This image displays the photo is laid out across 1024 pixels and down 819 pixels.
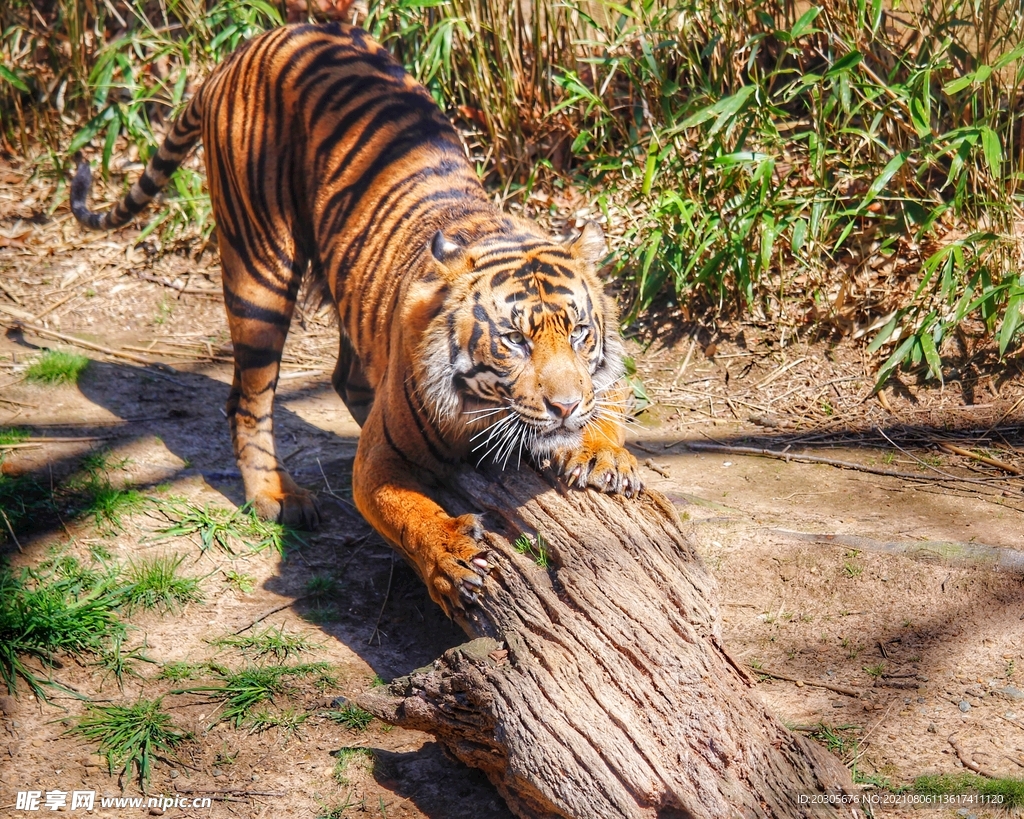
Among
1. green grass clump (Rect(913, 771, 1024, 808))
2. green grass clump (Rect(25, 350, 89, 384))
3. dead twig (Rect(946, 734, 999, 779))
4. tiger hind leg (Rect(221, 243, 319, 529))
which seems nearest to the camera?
green grass clump (Rect(913, 771, 1024, 808))

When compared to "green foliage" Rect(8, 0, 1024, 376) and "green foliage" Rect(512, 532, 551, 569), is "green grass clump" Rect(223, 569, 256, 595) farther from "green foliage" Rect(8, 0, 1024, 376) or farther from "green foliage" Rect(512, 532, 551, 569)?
"green foliage" Rect(8, 0, 1024, 376)

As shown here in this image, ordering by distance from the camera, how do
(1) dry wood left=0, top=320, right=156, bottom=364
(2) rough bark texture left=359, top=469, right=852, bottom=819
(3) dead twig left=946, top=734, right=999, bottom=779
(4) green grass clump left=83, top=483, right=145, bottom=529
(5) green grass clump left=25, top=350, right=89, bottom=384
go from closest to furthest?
1. (2) rough bark texture left=359, top=469, right=852, bottom=819
2. (3) dead twig left=946, top=734, right=999, bottom=779
3. (4) green grass clump left=83, top=483, right=145, bottom=529
4. (5) green grass clump left=25, top=350, right=89, bottom=384
5. (1) dry wood left=0, top=320, right=156, bottom=364

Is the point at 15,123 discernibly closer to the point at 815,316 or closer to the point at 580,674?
the point at 815,316

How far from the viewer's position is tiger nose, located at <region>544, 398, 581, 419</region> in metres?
2.71

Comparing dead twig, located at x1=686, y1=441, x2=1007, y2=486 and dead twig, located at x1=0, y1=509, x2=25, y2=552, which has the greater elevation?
dead twig, located at x1=686, y1=441, x2=1007, y2=486

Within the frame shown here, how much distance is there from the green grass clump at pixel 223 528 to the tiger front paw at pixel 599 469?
139cm

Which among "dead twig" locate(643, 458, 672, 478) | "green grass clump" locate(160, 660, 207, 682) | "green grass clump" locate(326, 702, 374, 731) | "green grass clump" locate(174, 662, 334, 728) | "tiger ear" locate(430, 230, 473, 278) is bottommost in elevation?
"green grass clump" locate(160, 660, 207, 682)

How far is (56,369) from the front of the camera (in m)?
4.64

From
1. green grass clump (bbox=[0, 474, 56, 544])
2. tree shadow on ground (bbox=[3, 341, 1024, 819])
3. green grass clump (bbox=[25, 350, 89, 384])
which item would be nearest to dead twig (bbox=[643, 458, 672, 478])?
tree shadow on ground (bbox=[3, 341, 1024, 819])

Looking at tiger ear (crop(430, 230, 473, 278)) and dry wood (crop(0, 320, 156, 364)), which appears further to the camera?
dry wood (crop(0, 320, 156, 364))

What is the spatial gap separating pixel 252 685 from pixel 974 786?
1953 mm

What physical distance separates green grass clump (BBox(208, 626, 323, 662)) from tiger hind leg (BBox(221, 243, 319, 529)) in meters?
0.89

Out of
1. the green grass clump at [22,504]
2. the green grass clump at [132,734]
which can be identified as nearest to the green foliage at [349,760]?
the green grass clump at [132,734]

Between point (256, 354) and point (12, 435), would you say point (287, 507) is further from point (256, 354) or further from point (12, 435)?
point (12, 435)
